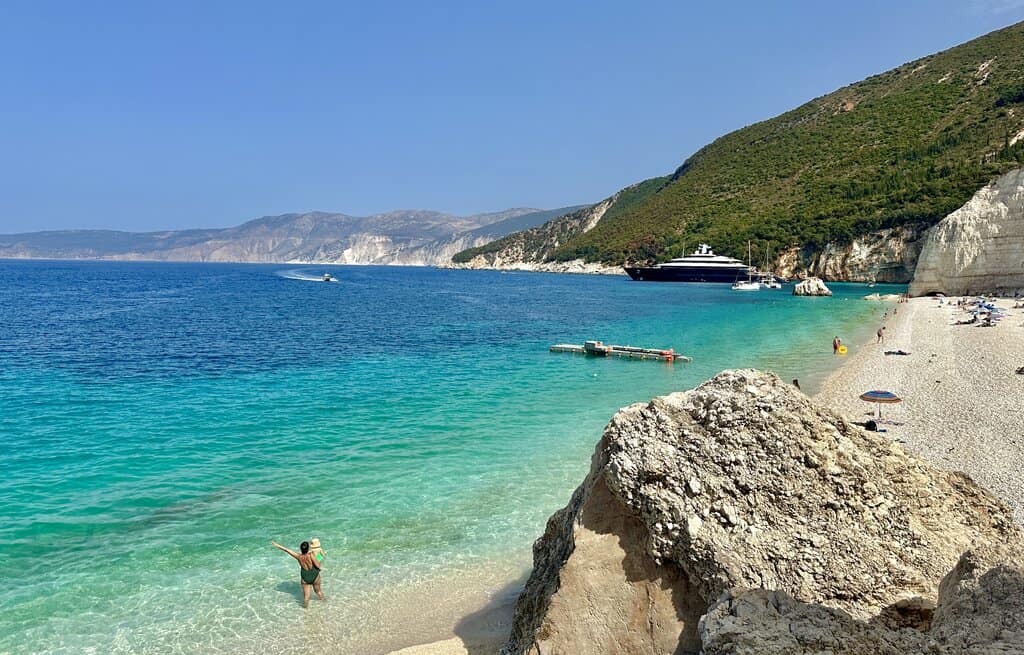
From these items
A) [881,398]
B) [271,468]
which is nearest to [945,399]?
[881,398]

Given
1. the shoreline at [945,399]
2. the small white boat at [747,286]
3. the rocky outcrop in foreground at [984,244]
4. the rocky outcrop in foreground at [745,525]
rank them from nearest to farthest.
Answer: the rocky outcrop in foreground at [745,525] → the shoreline at [945,399] → the rocky outcrop in foreground at [984,244] → the small white boat at [747,286]

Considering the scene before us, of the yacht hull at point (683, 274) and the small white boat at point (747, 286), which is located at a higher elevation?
the yacht hull at point (683, 274)

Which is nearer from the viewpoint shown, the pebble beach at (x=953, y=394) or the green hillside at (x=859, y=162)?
the pebble beach at (x=953, y=394)

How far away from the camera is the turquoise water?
9.34 m

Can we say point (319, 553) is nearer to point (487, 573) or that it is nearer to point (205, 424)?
point (487, 573)

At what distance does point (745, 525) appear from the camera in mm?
5164

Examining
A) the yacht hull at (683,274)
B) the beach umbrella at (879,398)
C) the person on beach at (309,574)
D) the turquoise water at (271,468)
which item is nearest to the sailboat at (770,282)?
the yacht hull at (683,274)

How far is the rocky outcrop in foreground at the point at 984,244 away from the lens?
57312 millimetres

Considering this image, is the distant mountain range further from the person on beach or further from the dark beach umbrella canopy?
the person on beach

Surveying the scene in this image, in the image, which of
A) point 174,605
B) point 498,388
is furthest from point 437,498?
point 498,388

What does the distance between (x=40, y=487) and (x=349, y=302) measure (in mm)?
62066

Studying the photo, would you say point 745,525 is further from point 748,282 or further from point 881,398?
point 748,282

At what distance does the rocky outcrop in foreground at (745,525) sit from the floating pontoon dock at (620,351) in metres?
27.9

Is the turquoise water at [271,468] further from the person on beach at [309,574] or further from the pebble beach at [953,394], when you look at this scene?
the pebble beach at [953,394]
